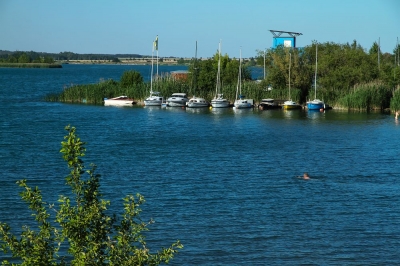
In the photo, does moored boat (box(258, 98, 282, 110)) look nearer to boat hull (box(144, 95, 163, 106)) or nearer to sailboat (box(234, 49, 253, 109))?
sailboat (box(234, 49, 253, 109))

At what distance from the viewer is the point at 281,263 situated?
23094 mm

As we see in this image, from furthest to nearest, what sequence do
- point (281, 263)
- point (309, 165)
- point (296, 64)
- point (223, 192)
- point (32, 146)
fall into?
point (296, 64), point (32, 146), point (309, 165), point (223, 192), point (281, 263)

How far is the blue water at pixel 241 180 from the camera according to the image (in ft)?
82.3

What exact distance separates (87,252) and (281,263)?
11.4 m

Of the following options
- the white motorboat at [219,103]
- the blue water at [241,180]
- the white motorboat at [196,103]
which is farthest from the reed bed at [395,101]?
the white motorboat at [196,103]

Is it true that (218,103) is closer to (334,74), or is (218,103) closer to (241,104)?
(241,104)

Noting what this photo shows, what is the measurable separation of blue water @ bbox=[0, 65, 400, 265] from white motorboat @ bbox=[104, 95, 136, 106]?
16008 millimetres

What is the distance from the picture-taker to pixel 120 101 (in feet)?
287

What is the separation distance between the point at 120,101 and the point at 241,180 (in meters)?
52.5

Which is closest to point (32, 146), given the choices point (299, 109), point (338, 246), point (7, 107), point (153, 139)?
point (153, 139)

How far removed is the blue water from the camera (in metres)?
25.1

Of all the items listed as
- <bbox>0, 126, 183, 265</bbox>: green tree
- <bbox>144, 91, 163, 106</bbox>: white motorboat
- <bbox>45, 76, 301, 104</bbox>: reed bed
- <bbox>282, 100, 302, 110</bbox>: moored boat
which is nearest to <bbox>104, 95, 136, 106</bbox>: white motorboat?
<bbox>45, 76, 301, 104</bbox>: reed bed

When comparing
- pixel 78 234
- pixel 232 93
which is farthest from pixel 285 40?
pixel 78 234

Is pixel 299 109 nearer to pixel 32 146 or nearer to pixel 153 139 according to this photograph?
pixel 153 139
